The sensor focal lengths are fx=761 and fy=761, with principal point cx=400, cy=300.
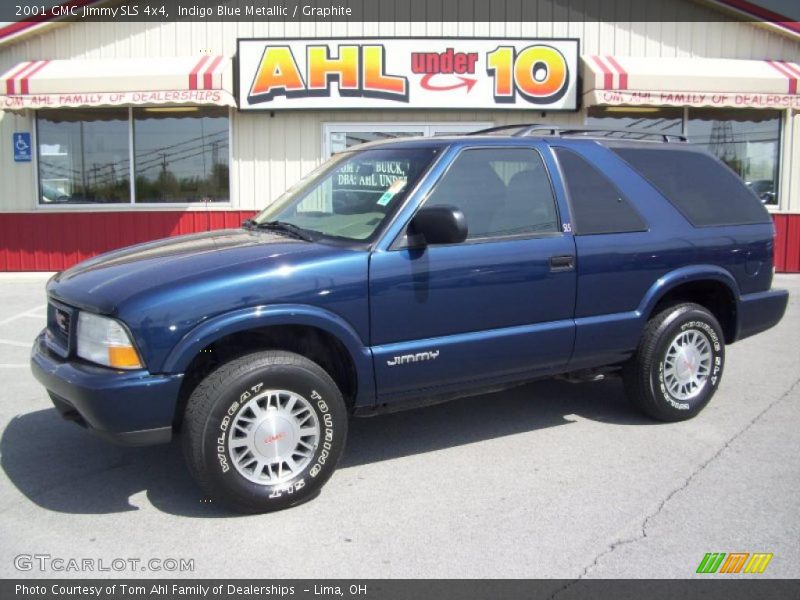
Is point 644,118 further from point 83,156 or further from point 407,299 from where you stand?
point 407,299

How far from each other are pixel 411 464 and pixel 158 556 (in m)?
1.60

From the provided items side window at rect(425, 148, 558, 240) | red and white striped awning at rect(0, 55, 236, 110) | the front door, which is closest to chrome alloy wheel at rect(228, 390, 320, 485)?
the front door

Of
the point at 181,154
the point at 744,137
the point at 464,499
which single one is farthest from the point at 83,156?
the point at 744,137

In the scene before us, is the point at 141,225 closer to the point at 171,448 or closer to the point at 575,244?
the point at 171,448

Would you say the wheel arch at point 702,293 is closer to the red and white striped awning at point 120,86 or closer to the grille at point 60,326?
the grille at point 60,326

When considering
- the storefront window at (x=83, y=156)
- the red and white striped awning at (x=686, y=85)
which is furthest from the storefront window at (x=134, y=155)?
the red and white striped awning at (x=686, y=85)

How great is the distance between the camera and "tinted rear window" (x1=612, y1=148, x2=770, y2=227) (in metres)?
5.24

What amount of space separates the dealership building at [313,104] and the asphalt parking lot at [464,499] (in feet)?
23.4

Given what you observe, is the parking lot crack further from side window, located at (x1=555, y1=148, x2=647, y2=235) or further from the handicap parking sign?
the handicap parking sign

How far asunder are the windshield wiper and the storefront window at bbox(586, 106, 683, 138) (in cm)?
895

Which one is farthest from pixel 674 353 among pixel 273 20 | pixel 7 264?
pixel 7 264

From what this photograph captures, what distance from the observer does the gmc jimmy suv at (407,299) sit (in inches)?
143

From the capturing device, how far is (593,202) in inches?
191

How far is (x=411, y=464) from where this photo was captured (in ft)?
14.8
